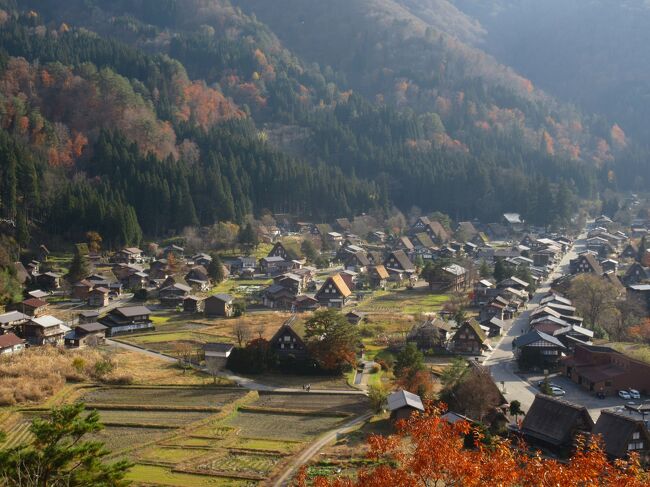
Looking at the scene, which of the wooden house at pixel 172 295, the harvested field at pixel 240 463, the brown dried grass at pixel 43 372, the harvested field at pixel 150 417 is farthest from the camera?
the wooden house at pixel 172 295

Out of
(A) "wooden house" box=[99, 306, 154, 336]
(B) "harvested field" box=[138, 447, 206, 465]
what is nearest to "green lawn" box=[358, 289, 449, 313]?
(A) "wooden house" box=[99, 306, 154, 336]

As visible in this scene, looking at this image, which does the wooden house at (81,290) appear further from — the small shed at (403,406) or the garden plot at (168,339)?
the small shed at (403,406)

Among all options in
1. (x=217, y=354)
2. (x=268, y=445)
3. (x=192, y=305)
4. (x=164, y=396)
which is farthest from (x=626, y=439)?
(x=192, y=305)

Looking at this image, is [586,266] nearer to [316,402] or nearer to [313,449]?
[316,402]

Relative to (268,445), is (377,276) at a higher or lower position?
lower

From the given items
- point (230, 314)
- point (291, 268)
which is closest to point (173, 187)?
point (291, 268)

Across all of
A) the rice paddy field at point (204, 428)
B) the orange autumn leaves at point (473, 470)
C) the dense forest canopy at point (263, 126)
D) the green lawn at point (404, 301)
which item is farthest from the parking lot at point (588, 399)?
the dense forest canopy at point (263, 126)
